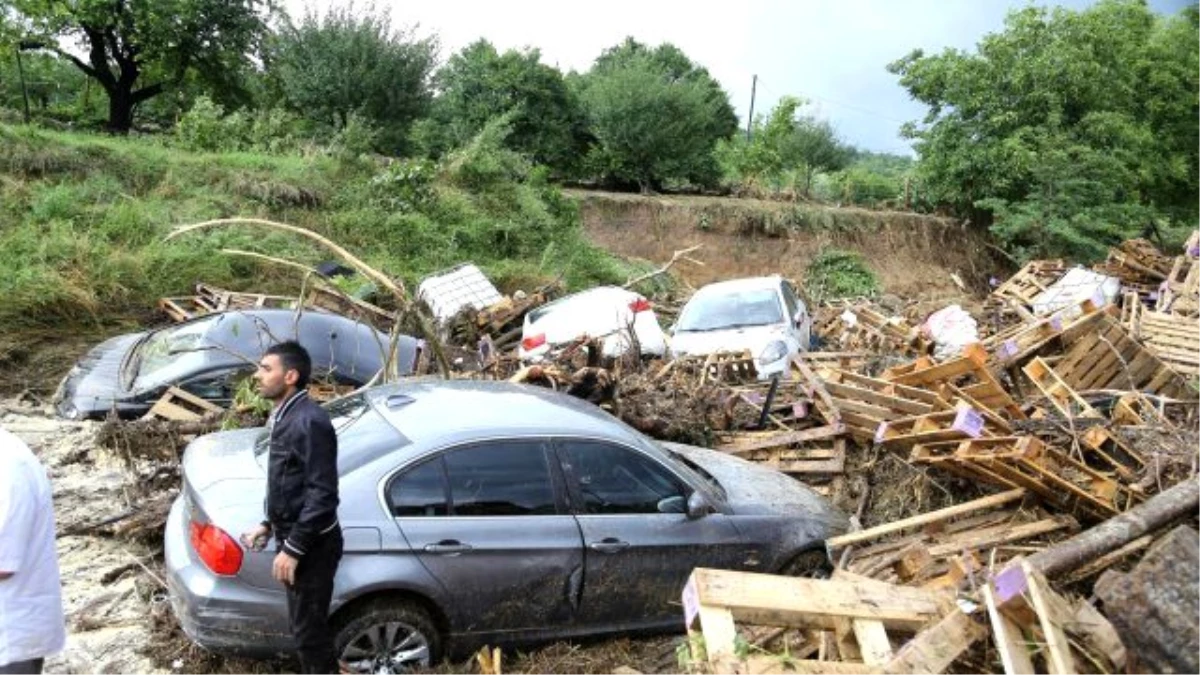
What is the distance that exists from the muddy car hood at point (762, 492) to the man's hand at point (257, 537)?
9.40 feet

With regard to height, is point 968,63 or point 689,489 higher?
point 968,63

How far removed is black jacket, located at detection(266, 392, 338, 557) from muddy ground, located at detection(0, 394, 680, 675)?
1.13 meters

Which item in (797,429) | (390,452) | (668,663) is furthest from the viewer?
(797,429)

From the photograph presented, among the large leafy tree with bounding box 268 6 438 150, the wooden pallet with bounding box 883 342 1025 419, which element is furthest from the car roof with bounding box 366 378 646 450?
the large leafy tree with bounding box 268 6 438 150

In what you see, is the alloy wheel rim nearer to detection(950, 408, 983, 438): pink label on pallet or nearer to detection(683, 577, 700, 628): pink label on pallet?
detection(683, 577, 700, 628): pink label on pallet

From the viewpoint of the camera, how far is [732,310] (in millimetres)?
12758

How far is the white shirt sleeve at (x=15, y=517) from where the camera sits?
128 inches

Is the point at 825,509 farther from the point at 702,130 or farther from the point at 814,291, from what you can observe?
the point at 702,130

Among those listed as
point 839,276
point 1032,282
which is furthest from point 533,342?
point 839,276

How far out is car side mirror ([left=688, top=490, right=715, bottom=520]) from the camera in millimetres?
5449

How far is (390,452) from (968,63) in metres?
26.9

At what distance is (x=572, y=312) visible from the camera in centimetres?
1248

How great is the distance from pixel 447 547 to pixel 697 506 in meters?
1.56

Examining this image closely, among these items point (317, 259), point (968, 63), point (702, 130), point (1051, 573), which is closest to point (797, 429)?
point (1051, 573)
